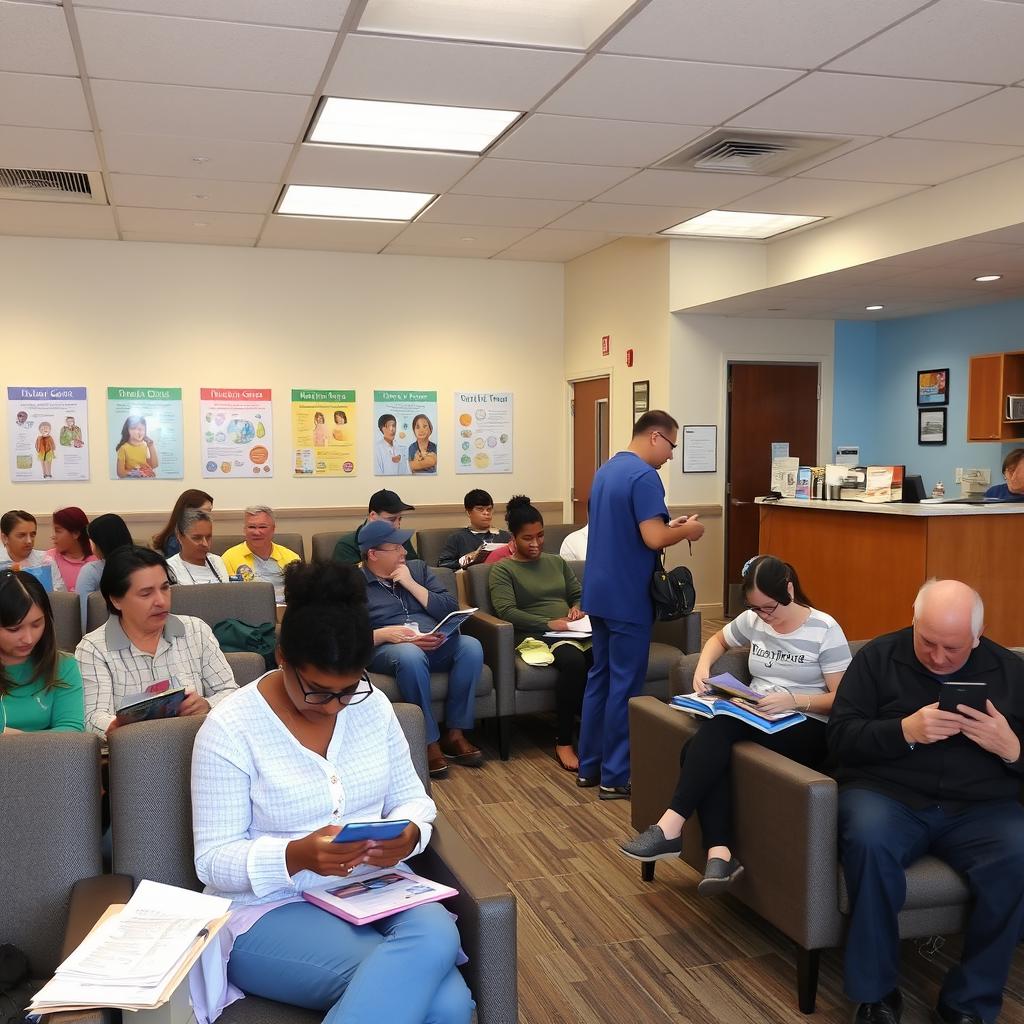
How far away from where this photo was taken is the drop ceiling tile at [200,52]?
12.3 feet

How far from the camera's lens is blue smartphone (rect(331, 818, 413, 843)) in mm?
1949

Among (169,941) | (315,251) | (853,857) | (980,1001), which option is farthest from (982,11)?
(315,251)

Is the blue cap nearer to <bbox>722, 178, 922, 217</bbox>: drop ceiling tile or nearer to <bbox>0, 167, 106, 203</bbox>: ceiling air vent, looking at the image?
<bbox>0, 167, 106, 203</bbox>: ceiling air vent

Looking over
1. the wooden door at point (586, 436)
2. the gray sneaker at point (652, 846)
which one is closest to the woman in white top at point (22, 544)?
the gray sneaker at point (652, 846)

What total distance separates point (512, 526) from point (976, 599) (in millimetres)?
2978

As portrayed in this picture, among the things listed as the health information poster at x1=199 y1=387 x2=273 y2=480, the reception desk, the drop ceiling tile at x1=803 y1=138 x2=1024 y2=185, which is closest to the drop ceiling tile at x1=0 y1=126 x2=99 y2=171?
the health information poster at x1=199 y1=387 x2=273 y2=480

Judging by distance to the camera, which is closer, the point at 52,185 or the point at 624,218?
the point at 52,185

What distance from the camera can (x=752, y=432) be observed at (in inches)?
337

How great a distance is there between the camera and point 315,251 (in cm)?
869

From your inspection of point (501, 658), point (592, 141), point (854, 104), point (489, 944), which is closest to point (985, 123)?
point (854, 104)

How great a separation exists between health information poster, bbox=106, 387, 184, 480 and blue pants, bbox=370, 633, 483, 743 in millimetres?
4308

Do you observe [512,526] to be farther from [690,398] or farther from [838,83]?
[690,398]

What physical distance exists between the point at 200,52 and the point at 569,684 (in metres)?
3.34

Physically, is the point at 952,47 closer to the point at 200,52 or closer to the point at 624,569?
the point at 624,569
